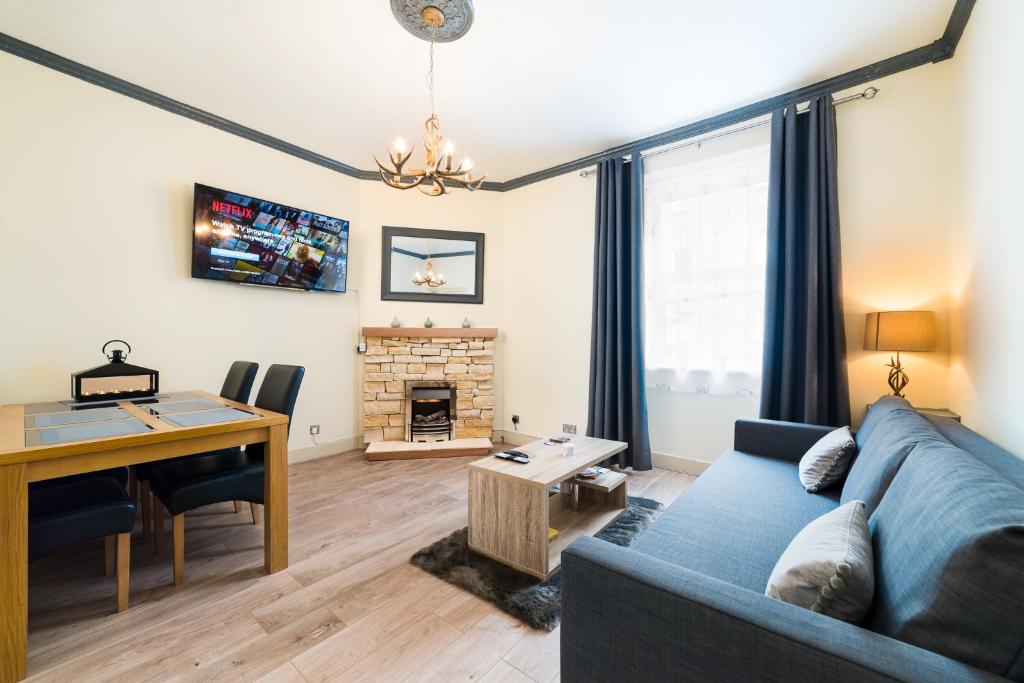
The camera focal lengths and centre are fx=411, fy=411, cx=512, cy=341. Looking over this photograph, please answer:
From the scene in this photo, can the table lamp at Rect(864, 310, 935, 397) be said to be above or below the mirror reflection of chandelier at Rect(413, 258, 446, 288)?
below

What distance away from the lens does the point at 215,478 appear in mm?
1930

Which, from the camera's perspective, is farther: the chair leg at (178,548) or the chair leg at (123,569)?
the chair leg at (178,548)

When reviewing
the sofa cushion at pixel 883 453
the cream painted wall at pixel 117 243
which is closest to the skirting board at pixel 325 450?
the cream painted wall at pixel 117 243

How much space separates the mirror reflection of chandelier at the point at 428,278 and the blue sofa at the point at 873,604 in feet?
11.3

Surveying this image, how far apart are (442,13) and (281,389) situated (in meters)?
2.19

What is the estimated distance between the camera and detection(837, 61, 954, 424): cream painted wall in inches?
A: 95.8

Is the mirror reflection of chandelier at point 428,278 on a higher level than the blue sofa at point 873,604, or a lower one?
higher

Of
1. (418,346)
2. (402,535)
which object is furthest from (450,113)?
(402,535)

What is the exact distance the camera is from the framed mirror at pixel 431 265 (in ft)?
13.8

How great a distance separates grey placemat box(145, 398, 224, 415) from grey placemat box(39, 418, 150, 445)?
0.24m

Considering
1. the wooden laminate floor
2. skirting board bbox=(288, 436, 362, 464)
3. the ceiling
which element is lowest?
the wooden laminate floor

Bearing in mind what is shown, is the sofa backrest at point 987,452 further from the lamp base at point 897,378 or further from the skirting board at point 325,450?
the skirting board at point 325,450

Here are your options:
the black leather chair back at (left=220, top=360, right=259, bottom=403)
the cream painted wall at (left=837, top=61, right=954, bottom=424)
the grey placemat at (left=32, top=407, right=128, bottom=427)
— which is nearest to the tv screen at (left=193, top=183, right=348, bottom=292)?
the black leather chair back at (left=220, top=360, right=259, bottom=403)

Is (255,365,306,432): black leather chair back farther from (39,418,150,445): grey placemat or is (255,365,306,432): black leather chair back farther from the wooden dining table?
(39,418,150,445): grey placemat
